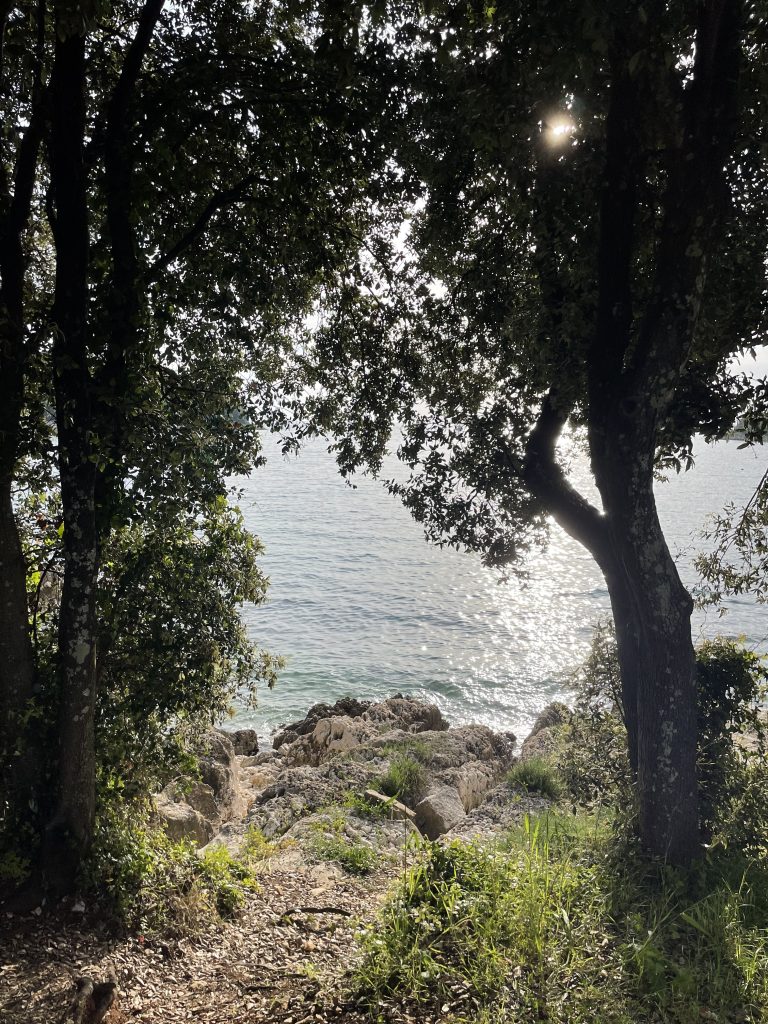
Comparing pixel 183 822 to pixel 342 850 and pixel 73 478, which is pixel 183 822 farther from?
pixel 73 478

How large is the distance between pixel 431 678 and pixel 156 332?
18.6 m

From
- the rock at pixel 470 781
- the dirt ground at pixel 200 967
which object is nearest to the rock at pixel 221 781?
the rock at pixel 470 781

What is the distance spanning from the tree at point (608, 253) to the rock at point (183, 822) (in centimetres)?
568

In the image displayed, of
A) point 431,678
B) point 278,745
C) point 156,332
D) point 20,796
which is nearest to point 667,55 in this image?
point 156,332

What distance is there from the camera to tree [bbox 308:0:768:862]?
5.34 m

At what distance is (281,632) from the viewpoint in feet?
85.3

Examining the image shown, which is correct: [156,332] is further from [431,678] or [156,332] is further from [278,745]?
[431,678]

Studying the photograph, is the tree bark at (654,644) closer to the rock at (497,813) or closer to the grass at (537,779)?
the rock at (497,813)

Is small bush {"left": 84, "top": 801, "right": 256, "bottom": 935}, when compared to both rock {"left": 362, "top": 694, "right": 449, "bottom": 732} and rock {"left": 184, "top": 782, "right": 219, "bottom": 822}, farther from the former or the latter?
rock {"left": 362, "top": 694, "right": 449, "bottom": 732}

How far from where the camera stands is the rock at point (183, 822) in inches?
340

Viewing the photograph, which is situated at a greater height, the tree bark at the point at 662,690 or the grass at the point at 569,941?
the tree bark at the point at 662,690

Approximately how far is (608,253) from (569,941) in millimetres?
5525

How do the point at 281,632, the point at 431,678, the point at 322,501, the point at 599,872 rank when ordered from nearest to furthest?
the point at 599,872 < the point at 431,678 < the point at 281,632 < the point at 322,501

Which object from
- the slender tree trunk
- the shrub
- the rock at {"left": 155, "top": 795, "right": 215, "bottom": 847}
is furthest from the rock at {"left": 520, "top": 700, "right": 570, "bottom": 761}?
the slender tree trunk
